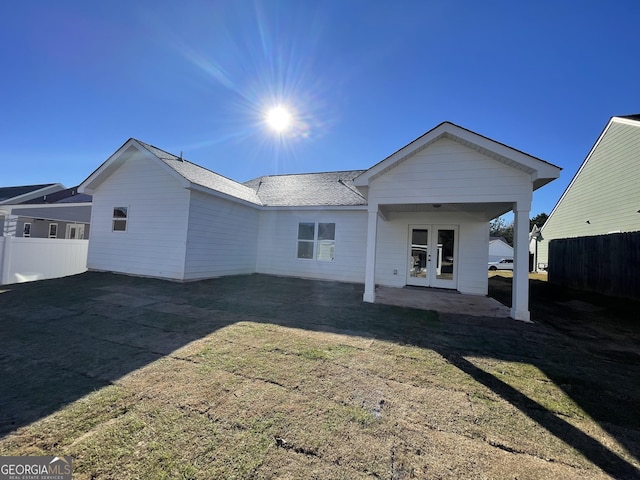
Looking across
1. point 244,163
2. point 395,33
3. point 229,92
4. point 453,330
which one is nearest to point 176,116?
point 229,92

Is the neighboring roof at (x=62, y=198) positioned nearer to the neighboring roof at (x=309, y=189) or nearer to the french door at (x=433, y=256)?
the neighboring roof at (x=309, y=189)

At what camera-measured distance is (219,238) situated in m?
10.0

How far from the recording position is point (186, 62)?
27.0ft

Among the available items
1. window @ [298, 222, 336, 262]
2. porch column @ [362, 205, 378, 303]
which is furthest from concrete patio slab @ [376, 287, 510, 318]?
window @ [298, 222, 336, 262]

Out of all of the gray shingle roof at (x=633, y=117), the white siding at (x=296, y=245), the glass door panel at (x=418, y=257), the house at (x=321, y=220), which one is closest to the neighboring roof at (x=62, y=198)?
the house at (x=321, y=220)

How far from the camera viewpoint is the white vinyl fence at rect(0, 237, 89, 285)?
8672 millimetres

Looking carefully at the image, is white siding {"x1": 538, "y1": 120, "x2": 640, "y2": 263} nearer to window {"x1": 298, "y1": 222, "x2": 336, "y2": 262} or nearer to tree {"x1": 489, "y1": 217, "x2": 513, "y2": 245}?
window {"x1": 298, "y1": 222, "x2": 336, "y2": 262}

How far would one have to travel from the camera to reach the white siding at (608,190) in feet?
38.0

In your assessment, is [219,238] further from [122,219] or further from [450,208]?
[450,208]

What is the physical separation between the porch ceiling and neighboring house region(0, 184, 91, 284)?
1200 centimetres

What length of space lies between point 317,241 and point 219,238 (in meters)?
3.82

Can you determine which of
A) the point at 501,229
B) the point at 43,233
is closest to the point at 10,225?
the point at 43,233

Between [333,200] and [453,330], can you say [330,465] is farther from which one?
[333,200]

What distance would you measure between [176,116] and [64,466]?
38.1ft
